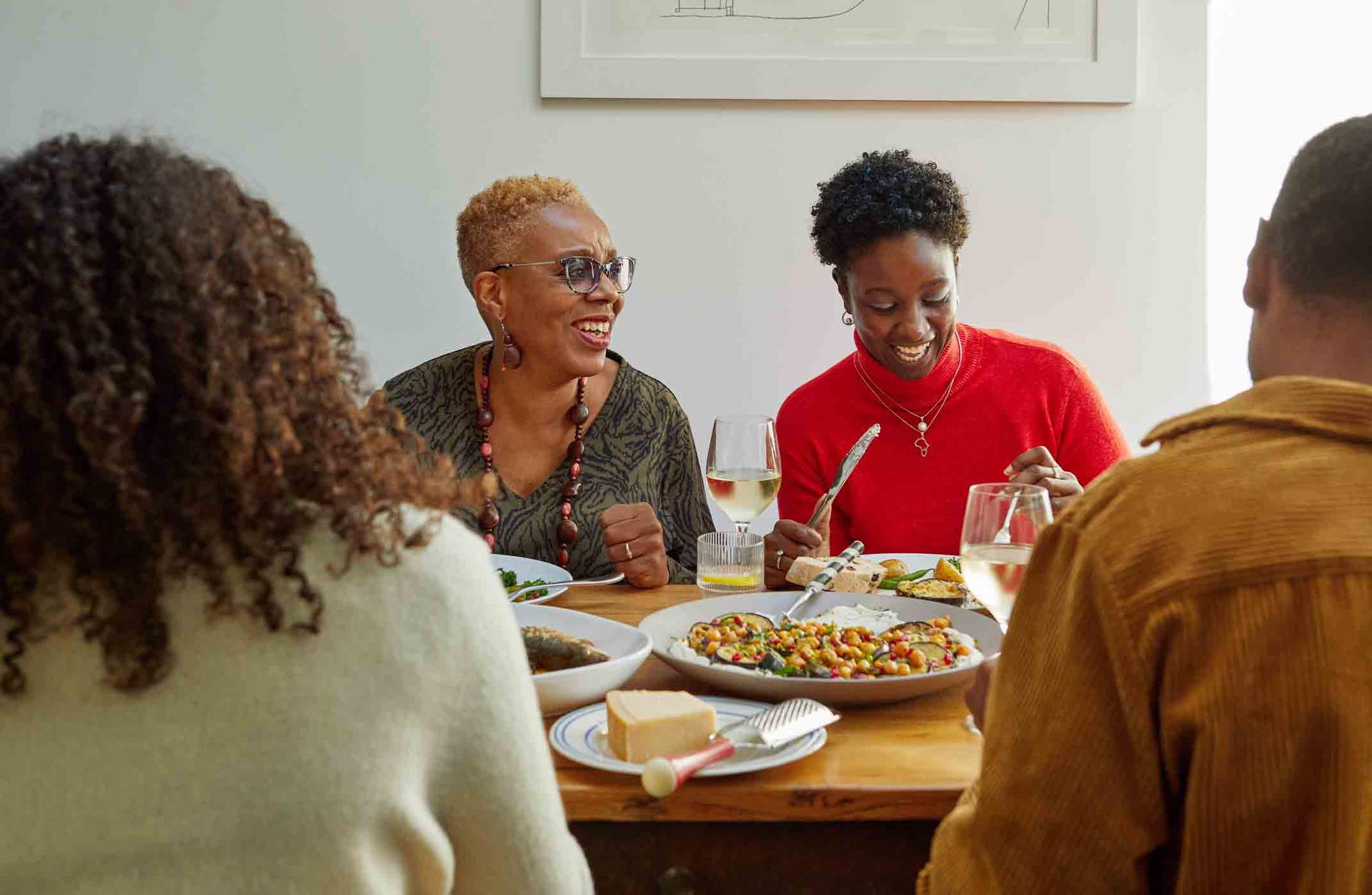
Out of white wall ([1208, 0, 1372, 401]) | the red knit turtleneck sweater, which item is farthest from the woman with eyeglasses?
white wall ([1208, 0, 1372, 401])

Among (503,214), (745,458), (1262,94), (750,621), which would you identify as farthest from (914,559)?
(1262,94)

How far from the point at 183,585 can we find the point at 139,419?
0.11 meters

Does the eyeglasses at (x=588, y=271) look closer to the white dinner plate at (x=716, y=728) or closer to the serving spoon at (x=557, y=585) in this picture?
the serving spoon at (x=557, y=585)

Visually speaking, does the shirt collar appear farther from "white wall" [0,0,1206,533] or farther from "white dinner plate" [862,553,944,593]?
"white wall" [0,0,1206,533]

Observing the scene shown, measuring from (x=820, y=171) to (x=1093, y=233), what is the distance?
67 cm

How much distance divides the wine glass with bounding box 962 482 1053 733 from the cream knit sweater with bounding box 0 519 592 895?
0.73 metres

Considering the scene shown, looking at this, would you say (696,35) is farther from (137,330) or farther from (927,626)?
(137,330)

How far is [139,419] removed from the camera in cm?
75

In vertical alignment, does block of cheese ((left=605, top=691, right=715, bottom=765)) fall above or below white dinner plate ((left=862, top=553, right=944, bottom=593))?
below

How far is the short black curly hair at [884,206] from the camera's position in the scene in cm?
258

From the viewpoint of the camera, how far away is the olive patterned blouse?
2391mm

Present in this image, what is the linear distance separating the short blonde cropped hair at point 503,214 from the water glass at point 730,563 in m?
0.82

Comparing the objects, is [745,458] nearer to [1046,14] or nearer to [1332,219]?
[1332,219]

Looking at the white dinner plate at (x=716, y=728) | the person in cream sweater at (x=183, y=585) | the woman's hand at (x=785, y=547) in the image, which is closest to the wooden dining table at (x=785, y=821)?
the white dinner plate at (x=716, y=728)
